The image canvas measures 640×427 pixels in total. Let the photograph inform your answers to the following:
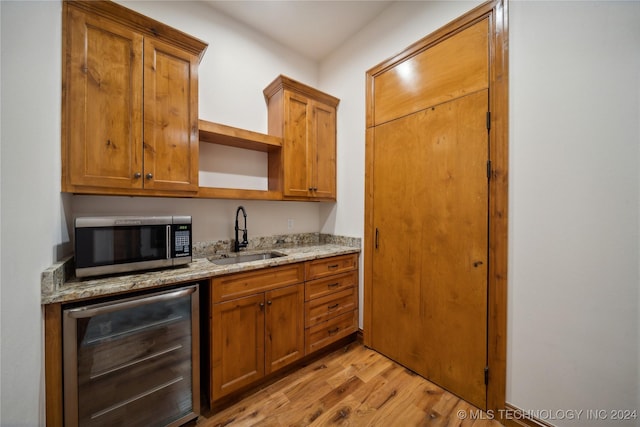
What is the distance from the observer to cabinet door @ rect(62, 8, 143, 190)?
125 cm

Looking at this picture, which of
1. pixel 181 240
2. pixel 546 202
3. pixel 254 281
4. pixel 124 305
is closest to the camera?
pixel 124 305

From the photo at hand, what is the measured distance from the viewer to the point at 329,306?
2.08 m

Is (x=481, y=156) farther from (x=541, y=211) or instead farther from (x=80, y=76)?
(x=80, y=76)

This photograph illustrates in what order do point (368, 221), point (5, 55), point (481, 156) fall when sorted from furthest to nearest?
point (368, 221) → point (481, 156) → point (5, 55)

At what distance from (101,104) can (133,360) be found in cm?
143

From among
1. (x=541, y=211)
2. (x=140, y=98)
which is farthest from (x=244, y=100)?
(x=541, y=211)

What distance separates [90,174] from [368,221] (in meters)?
2.01

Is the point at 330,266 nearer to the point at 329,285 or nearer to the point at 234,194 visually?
the point at 329,285

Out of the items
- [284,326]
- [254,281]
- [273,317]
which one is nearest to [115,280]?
[254,281]

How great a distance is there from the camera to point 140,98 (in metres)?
1.43

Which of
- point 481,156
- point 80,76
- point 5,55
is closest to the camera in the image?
point 5,55

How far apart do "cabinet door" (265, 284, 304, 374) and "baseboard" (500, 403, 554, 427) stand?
1360mm

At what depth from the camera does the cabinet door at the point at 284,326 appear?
1.70m

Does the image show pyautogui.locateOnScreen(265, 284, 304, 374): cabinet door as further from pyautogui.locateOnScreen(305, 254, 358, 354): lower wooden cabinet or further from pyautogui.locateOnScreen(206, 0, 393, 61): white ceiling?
pyautogui.locateOnScreen(206, 0, 393, 61): white ceiling
